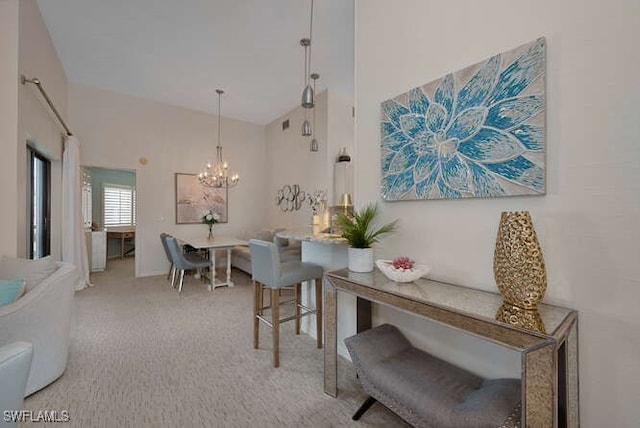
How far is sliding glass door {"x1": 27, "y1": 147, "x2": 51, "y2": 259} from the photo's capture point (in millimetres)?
3372

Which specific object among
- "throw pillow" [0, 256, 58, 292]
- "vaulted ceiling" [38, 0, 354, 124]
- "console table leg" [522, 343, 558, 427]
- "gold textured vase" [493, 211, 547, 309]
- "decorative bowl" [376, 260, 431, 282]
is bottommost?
"console table leg" [522, 343, 558, 427]

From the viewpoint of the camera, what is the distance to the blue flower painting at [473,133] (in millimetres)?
1281

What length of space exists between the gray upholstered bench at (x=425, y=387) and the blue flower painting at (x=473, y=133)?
0.94 meters

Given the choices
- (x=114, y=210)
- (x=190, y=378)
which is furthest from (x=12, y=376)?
(x=114, y=210)

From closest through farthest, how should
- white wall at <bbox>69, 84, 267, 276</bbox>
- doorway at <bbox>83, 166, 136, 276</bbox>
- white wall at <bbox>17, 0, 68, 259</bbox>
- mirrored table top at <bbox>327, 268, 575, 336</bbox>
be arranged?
mirrored table top at <bbox>327, 268, 575, 336</bbox> < white wall at <bbox>17, 0, 68, 259</bbox> < white wall at <bbox>69, 84, 267, 276</bbox> < doorway at <bbox>83, 166, 136, 276</bbox>

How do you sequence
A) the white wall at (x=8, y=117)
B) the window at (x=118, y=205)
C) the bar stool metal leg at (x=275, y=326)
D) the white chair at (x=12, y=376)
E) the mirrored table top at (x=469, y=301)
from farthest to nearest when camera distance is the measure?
the window at (x=118, y=205) → the white wall at (x=8, y=117) → the bar stool metal leg at (x=275, y=326) → the mirrored table top at (x=469, y=301) → the white chair at (x=12, y=376)

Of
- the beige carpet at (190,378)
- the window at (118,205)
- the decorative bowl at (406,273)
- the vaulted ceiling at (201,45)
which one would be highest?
the vaulted ceiling at (201,45)

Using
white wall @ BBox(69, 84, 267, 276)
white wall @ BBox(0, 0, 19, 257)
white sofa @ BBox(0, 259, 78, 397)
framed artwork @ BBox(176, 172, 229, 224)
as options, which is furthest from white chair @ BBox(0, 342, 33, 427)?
framed artwork @ BBox(176, 172, 229, 224)

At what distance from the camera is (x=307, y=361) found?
2.26 meters

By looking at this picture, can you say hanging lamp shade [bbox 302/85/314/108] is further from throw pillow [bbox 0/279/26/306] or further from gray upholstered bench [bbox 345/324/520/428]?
throw pillow [bbox 0/279/26/306]

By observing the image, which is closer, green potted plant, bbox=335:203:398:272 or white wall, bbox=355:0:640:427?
white wall, bbox=355:0:640:427

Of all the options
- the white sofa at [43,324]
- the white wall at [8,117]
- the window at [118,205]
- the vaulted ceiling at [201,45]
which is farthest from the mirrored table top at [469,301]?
the window at [118,205]

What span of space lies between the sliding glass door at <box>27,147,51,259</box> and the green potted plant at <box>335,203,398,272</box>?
383 centimetres

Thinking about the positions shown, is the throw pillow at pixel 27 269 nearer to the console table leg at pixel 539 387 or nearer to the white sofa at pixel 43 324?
the white sofa at pixel 43 324
